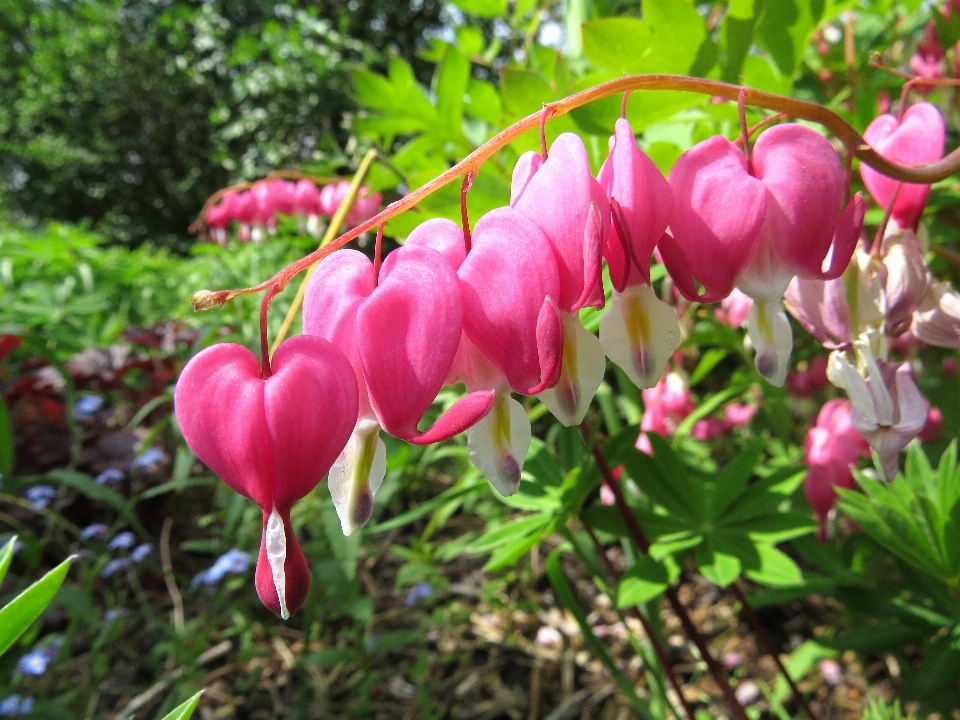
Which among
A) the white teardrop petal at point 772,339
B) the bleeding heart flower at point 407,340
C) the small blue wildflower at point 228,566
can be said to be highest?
the bleeding heart flower at point 407,340

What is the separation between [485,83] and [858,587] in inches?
38.5

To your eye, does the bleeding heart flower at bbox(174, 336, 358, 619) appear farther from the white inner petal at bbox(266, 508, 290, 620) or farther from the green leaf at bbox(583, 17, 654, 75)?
the green leaf at bbox(583, 17, 654, 75)

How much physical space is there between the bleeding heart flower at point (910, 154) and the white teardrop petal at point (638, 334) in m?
0.29

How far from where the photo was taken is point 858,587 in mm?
1000

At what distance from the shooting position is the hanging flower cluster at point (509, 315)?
15.1 inches

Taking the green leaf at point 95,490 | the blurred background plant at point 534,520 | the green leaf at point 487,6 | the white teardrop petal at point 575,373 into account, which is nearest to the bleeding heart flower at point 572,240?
the white teardrop petal at point 575,373

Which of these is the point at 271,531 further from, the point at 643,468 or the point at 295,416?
the point at 643,468

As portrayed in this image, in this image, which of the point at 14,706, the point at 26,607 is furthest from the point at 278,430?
the point at 14,706

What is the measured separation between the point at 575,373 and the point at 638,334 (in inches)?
2.4

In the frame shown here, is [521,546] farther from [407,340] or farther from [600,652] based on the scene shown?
[407,340]

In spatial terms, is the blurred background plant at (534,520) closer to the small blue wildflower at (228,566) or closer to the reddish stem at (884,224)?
the small blue wildflower at (228,566)

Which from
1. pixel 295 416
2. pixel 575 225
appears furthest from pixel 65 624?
pixel 575 225

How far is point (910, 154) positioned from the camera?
0.61 meters

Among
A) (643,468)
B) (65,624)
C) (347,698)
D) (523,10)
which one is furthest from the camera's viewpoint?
(65,624)
